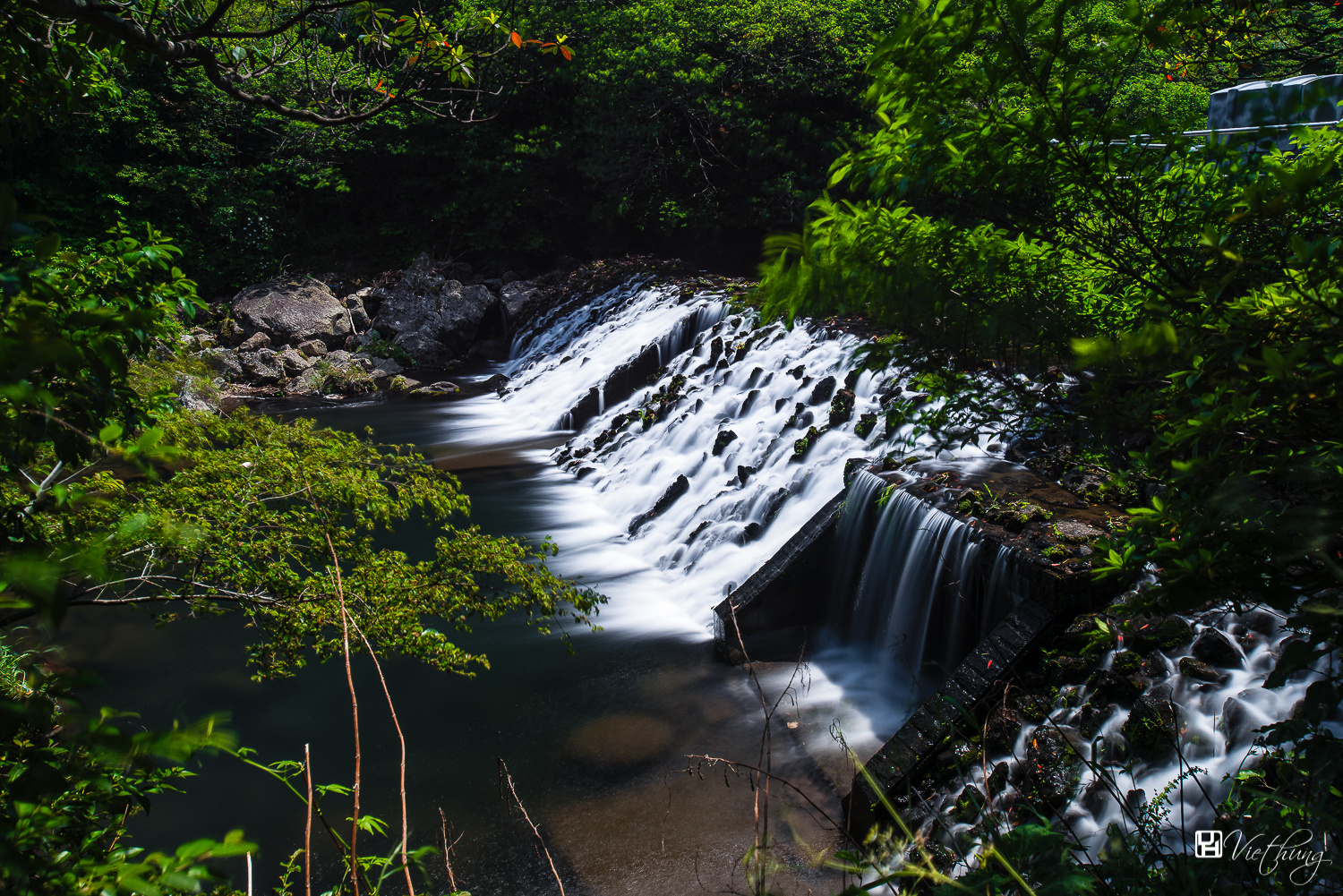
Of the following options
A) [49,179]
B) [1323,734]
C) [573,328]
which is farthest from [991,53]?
[49,179]

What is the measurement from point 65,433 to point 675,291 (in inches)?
653

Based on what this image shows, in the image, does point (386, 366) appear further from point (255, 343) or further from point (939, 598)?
point (939, 598)

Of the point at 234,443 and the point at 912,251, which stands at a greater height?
the point at 912,251

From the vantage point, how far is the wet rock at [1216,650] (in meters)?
4.44

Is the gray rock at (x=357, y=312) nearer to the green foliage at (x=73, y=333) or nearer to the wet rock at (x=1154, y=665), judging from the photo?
the green foliage at (x=73, y=333)

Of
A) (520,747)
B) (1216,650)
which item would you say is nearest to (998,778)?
(1216,650)

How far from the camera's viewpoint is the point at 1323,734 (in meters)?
1.98

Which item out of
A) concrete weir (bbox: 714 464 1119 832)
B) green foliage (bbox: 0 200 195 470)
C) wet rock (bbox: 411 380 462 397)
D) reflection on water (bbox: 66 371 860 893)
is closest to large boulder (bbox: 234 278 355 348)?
wet rock (bbox: 411 380 462 397)

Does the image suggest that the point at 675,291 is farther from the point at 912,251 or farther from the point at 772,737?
the point at 912,251

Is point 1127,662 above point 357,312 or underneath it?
underneath

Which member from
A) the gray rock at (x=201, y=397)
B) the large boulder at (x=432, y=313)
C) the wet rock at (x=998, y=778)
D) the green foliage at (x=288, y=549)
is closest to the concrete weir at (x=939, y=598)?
the wet rock at (x=998, y=778)

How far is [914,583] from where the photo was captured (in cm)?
663
